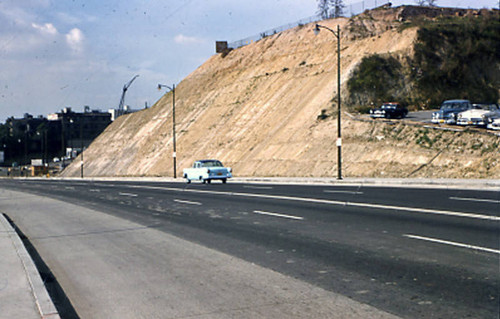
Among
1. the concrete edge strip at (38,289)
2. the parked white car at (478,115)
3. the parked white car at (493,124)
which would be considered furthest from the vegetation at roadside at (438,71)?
the concrete edge strip at (38,289)

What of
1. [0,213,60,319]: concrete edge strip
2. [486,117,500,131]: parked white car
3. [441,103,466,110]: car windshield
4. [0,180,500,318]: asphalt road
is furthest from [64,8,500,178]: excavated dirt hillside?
[0,213,60,319]: concrete edge strip

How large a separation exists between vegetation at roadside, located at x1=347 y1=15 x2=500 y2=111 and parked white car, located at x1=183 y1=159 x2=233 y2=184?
19.5 m

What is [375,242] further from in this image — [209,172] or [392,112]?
[392,112]

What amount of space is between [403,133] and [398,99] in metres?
13.3

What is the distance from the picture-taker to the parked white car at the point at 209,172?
3503 cm

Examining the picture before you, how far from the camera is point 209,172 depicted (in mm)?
35031

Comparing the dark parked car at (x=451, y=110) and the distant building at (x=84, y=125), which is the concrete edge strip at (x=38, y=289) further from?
the distant building at (x=84, y=125)

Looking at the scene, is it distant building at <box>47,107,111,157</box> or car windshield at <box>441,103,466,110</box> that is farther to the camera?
distant building at <box>47,107,111,157</box>

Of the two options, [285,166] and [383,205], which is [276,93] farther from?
[383,205]

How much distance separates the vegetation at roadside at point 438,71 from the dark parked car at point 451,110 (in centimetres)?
1183

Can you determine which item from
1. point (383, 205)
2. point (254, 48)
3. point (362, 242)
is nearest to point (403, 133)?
point (383, 205)

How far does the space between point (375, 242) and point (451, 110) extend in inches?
1214

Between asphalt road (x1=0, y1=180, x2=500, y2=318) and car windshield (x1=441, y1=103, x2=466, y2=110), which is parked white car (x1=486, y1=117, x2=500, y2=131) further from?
asphalt road (x1=0, y1=180, x2=500, y2=318)

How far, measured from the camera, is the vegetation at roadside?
168ft
